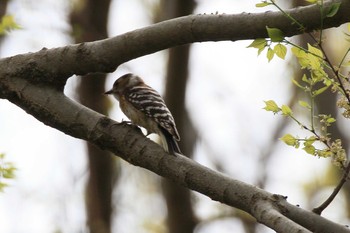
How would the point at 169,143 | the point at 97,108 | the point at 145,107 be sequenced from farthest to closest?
the point at 97,108 < the point at 145,107 < the point at 169,143

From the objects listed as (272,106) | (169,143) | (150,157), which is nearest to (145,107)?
(169,143)

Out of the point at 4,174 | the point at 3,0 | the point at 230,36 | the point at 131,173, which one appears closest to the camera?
the point at 230,36

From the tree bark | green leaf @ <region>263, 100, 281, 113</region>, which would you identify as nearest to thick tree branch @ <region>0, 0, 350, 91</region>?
green leaf @ <region>263, 100, 281, 113</region>

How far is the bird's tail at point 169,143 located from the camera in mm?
3291

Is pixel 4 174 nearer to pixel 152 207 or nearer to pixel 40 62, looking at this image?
pixel 40 62

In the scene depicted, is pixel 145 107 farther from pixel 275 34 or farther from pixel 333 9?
pixel 333 9

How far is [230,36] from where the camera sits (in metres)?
3.00

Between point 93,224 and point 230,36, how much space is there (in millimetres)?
5082

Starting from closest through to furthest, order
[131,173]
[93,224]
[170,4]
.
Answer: [170,4] < [93,224] < [131,173]

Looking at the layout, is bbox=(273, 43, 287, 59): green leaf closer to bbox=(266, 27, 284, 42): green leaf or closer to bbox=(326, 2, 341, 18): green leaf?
bbox=(266, 27, 284, 42): green leaf

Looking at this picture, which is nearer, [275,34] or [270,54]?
[275,34]

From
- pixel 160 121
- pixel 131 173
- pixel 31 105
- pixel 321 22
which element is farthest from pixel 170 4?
pixel 131 173

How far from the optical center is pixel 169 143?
3891 mm

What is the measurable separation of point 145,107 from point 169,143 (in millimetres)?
1754
